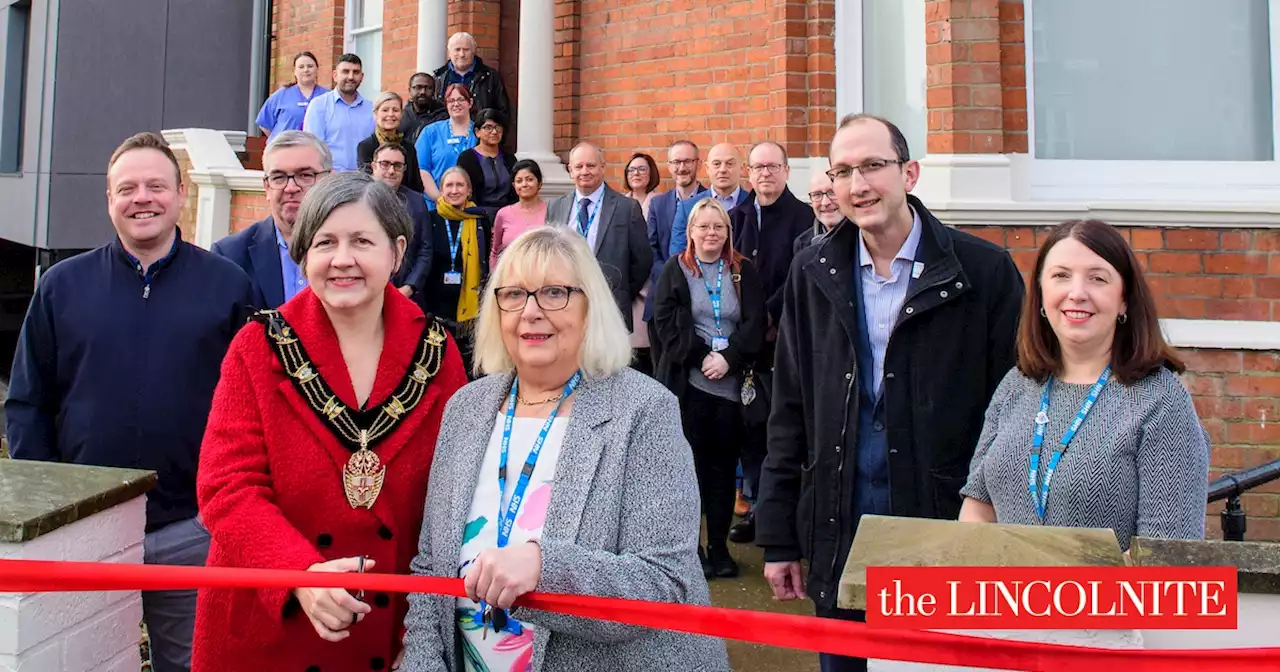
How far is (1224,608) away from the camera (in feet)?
5.41

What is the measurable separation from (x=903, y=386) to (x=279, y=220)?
2059mm

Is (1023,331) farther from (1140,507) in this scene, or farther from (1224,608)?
(1224,608)

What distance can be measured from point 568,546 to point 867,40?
5.28 meters

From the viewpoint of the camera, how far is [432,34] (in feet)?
32.3

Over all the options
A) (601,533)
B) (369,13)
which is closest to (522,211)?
(601,533)

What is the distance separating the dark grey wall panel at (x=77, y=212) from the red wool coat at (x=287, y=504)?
12.1 m

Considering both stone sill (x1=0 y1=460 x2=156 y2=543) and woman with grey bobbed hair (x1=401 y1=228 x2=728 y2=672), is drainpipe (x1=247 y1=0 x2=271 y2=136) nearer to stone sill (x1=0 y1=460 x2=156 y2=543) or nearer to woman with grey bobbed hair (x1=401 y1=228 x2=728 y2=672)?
stone sill (x1=0 y1=460 x2=156 y2=543)

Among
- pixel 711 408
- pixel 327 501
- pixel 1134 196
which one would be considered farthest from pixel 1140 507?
pixel 1134 196

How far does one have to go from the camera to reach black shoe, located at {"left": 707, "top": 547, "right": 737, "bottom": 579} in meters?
5.18

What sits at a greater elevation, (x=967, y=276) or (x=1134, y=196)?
(x=1134, y=196)

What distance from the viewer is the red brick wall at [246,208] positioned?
971cm

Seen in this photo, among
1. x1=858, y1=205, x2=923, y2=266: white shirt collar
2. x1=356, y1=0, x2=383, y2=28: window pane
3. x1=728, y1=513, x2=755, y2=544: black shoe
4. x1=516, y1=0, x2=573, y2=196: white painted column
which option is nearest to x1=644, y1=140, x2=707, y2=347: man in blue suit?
x1=728, y1=513, x2=755, y2=544: black shoe

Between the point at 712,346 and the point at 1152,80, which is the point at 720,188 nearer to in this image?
the point at 712,346

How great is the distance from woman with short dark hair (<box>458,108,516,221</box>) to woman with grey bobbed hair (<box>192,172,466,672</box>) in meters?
4.90
